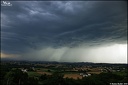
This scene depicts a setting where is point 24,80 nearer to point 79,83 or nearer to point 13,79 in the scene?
point 13,79

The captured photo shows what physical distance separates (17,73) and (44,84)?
8.36 ft

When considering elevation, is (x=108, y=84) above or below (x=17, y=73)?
below

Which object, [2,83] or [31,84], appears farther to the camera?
[31,84]

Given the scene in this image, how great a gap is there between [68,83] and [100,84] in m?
2.88

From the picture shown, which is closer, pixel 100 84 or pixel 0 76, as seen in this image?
pixel 100 84

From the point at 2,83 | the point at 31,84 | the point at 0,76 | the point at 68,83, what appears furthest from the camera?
the point at 0,76

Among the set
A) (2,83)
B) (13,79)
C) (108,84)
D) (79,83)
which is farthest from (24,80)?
(108,84)

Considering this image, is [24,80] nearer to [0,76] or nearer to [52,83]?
[52,83]

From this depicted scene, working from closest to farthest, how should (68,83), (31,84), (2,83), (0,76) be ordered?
(2,83), (31,84), (68,83), (0,76)

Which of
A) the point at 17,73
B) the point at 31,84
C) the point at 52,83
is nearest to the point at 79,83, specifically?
the point at 52,83

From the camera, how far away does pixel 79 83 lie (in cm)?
1605

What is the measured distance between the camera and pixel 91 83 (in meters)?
16.4

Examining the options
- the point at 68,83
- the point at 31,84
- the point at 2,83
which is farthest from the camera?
the point at 68,83

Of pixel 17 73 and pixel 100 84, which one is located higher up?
pixel 17 73
